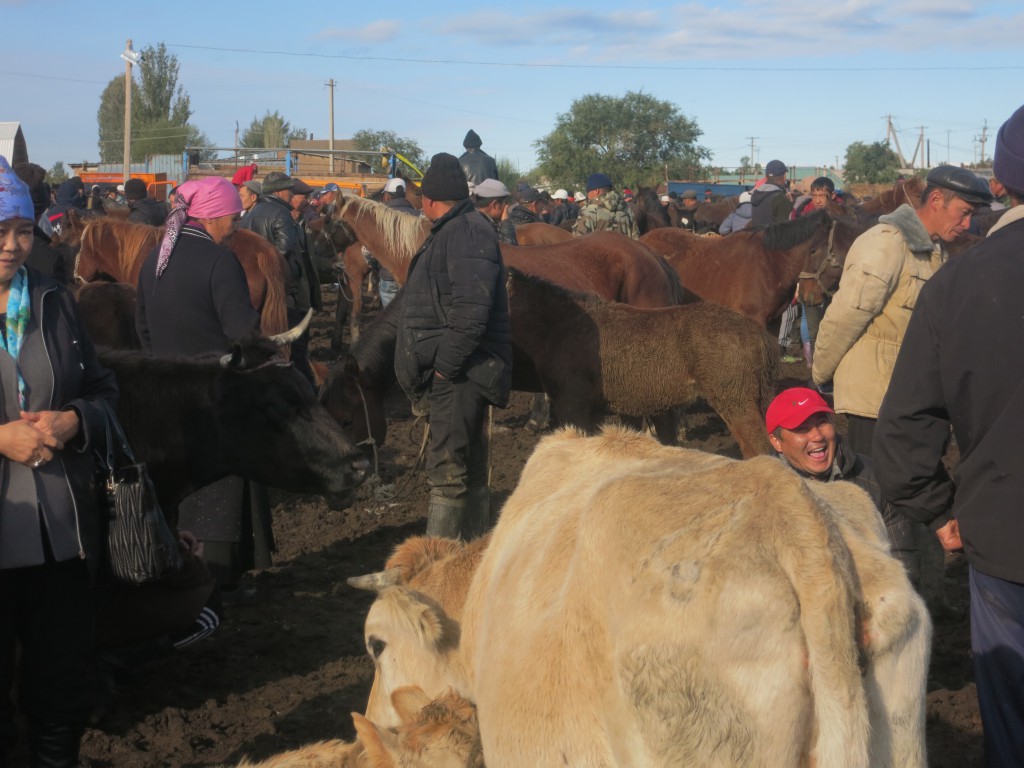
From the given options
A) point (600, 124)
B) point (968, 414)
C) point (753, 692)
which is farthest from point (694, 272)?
point (600, 124)

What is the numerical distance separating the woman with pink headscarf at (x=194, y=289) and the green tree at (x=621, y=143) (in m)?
52.1

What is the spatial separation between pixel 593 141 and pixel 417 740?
64.8 meters

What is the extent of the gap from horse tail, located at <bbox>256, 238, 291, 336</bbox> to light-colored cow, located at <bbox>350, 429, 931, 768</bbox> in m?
Result: 6.32

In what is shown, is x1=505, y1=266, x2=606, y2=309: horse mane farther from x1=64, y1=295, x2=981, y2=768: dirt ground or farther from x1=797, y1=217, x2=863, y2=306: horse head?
x1=797, y1=217, x2=863, y2=306: horse head

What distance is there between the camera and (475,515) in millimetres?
6078

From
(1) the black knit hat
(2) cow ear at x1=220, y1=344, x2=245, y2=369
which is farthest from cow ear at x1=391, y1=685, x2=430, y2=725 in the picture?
(1) the black knit hat

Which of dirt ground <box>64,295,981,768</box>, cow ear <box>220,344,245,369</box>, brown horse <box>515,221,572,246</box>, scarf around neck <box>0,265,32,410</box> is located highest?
brown horse <box>515,221,572,246</box>

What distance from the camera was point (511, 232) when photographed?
12.6 m

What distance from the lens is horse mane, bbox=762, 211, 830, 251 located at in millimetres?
10508

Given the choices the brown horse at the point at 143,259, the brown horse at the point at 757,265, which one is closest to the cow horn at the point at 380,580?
the brown horse at the point at 143,259

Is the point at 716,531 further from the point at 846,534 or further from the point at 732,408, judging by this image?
the point at 732,408

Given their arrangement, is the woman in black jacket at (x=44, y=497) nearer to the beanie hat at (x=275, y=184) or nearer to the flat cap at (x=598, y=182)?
the beanie hat at (x=275, y=184)

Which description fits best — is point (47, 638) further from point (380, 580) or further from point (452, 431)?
point (452, 431)

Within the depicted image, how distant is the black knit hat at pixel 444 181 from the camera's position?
5812mm
